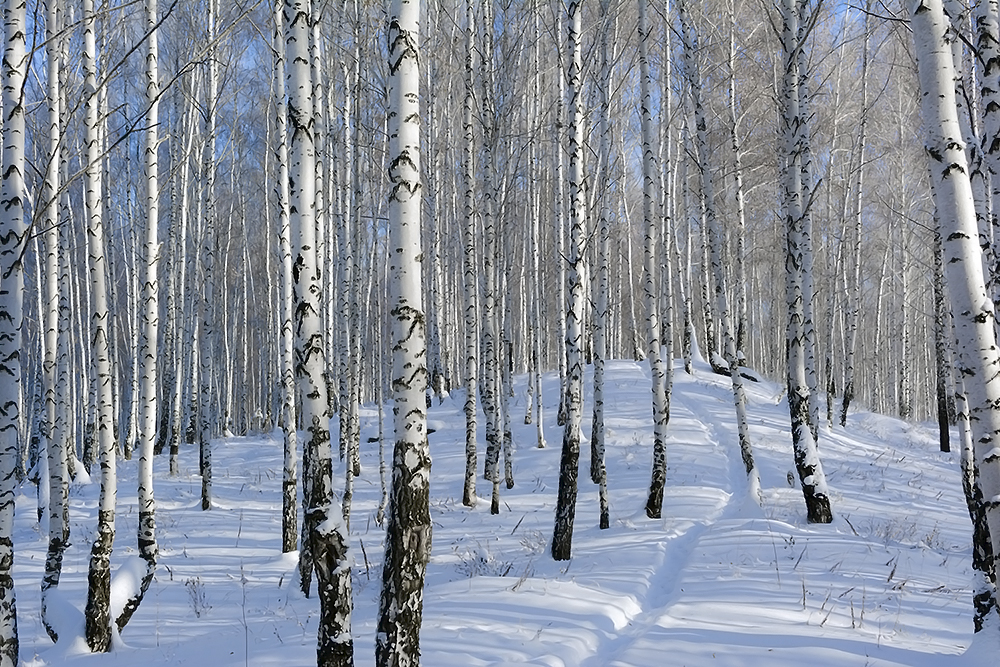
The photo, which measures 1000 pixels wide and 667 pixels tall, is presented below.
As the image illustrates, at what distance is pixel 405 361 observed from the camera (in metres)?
3.75

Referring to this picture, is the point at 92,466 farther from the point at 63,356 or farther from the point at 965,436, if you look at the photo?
the point at 965,436

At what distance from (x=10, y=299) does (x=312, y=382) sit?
1.76 meters

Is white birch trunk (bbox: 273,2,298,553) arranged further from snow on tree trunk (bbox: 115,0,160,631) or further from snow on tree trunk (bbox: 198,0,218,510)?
snow on tree trunk (bbox: 198,0,218,510)

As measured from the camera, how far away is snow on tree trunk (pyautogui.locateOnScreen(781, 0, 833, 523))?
830cm

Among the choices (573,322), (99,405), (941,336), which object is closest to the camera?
(99,405)

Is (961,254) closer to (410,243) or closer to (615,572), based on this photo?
(410,243)

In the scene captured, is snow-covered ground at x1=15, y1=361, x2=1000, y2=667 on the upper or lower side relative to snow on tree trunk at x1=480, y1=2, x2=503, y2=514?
lower

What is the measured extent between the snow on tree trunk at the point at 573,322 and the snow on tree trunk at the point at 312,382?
3.53 metres

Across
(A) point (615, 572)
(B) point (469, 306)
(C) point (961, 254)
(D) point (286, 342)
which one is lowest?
(A) point (615, 572)

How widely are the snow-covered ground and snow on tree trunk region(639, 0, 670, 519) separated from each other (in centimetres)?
62

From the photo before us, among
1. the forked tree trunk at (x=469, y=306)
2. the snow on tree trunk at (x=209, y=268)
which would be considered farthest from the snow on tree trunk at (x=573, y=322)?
the snow on tree trunk at (x=209, y=268)

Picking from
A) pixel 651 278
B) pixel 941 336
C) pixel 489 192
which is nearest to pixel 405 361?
pixel 651 278

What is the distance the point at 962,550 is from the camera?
7523 millimetres

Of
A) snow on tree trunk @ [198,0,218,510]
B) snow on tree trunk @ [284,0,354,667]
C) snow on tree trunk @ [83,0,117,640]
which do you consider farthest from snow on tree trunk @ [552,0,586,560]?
snow on tree trunk @ [198,0,218,510]
